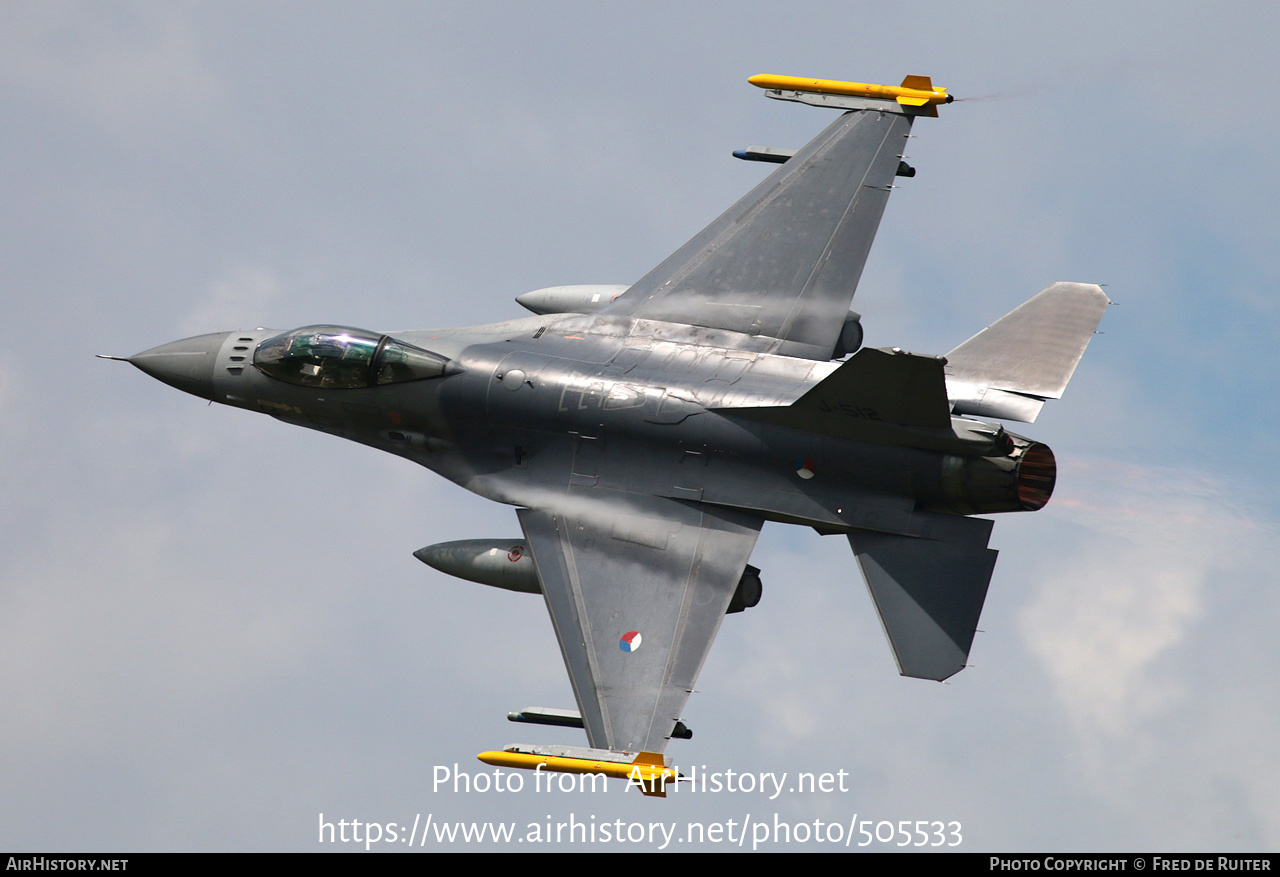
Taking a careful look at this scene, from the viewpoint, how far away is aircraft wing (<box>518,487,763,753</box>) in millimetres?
23922

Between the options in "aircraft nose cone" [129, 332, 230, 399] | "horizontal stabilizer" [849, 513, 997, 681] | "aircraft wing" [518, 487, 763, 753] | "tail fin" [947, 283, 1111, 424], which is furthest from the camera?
"aircraft nose cone" [129, 332, 230, 399]

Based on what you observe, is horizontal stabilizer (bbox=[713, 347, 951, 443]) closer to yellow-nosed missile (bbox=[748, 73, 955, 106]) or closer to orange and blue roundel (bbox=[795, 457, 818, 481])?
orange and blue roundel (bbox=[795, 457, 818, 481])

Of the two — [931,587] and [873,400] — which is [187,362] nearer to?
[873,400]

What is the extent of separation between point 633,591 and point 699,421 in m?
2.77

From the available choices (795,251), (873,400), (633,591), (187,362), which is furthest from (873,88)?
(187,362)

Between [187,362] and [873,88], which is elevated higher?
[873,88]

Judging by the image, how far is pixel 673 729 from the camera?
23.7m

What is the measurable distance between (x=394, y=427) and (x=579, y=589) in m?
4.25

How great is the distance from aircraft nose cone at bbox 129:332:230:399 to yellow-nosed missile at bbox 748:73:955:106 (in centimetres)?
1053

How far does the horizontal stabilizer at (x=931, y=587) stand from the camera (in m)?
23.7

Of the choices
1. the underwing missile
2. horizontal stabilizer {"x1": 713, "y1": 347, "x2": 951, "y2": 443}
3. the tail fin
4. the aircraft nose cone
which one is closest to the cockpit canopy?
the aircraft nose cone

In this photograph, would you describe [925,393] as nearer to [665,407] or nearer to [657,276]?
[665,407]

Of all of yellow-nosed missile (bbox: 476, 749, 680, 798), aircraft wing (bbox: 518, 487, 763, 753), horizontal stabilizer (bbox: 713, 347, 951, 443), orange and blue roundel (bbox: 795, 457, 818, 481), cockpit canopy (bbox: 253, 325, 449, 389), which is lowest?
yellow-nosed missile (bbox: 476, 749, 680, 798)

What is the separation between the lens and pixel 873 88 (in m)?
28.4
